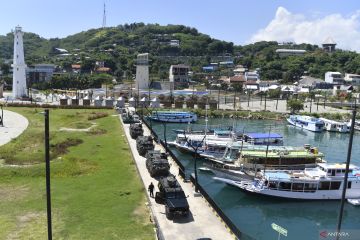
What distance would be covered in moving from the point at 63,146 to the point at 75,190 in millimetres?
17540

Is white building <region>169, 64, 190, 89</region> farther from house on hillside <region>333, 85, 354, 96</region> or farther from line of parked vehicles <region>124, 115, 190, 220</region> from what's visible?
line of parked vehicles <region>124, 115, 190, 220</region>

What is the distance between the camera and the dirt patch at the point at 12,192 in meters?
30.6

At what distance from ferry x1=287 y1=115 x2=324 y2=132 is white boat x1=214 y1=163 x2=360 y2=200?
1673 inches

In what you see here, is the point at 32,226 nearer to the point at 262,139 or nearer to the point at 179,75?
the point at 262,139

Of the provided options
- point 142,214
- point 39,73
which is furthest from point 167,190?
point 39,73

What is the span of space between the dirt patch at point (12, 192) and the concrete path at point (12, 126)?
1869cm

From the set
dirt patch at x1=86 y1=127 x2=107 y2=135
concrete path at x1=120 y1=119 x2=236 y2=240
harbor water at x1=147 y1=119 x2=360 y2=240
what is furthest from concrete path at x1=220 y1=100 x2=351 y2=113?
concrete path at x1=120 y1=119 x2=236 y2=240

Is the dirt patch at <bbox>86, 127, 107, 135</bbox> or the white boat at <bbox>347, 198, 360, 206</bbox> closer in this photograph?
the white boat at <bbox>347, 198, 360, 206</bbox>

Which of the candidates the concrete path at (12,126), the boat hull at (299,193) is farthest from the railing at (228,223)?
the concrete path at (12,126)

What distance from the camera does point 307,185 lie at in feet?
128

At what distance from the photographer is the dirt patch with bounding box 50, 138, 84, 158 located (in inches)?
1784

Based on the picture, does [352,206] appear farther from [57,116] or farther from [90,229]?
[57,116]

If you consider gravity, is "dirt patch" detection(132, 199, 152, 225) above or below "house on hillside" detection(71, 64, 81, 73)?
below

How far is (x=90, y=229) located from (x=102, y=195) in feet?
21.2
